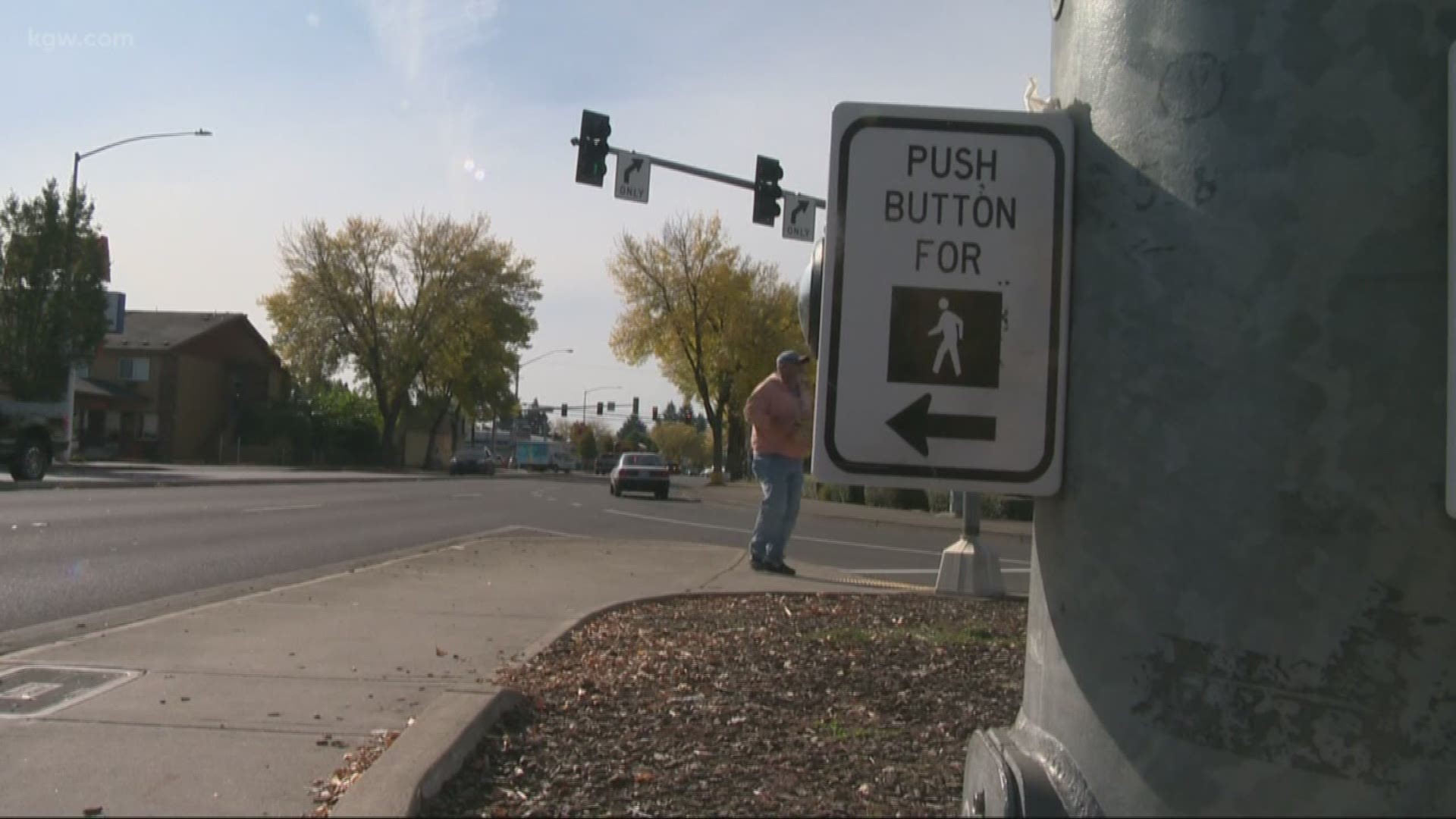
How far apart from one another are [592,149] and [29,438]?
38.2ft

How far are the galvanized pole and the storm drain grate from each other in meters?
3.91

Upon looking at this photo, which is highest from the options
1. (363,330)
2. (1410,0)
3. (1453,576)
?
(363,330)

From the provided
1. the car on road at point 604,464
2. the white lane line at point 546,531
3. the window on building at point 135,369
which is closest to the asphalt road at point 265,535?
the white lane line at point 546,531

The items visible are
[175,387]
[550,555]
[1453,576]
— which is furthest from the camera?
[175,387]

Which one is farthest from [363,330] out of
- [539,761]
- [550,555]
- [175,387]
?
[539,761]

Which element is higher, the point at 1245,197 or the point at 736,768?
the point at 1245,197

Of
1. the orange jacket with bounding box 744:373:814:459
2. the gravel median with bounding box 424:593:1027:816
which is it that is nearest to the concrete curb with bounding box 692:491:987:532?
the orange jacket with bounding box 744:373:814:459

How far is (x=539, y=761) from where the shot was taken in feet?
12.0

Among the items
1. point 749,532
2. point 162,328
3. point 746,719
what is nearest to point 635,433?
point 162,328

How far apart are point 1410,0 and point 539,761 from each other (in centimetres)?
295

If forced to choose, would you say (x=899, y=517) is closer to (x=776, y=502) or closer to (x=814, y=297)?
(x=776, y=502)

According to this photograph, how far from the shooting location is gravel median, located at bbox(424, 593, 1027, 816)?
3281mm

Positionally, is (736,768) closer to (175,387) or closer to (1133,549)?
(1133,549)

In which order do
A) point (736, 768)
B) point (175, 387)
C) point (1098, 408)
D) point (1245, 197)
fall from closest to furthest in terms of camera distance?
1. point (1245, 197)
2. point (1098, 408)
3. point (736, 768)
4. point (175, 387)
